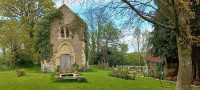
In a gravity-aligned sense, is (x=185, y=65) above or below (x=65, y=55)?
below

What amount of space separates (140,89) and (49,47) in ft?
57.0

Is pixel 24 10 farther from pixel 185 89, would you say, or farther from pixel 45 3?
pixel 185 89

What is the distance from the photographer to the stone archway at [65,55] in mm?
25141

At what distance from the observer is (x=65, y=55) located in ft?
83.5

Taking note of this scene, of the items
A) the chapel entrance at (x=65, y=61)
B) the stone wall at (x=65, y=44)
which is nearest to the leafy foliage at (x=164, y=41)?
the stone wall at (x=65, y=44)

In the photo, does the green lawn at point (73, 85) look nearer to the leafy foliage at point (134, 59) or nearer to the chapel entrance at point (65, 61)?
the chapel entrance at point (65, 61)

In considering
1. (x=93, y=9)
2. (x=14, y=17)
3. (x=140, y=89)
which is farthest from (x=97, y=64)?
(x=93, y=9)

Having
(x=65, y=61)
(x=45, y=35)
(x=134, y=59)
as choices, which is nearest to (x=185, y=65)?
(x=65, y=61)

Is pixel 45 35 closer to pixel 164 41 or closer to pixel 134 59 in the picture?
pixel 164 41

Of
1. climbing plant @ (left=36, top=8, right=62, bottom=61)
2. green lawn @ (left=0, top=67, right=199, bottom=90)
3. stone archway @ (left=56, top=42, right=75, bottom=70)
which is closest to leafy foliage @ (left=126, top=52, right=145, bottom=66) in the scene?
stone archway @ (left=56, top=42, right=75, bottom=70)

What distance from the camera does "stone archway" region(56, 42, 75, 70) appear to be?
25141 millimetres

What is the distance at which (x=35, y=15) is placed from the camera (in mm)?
29297

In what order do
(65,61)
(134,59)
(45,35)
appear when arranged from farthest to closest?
(134,59)
(65,61)
(45,35)

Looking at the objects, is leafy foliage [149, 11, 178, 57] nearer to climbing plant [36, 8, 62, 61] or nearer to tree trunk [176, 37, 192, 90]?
tree trunk [176, 37, 192, 90]
